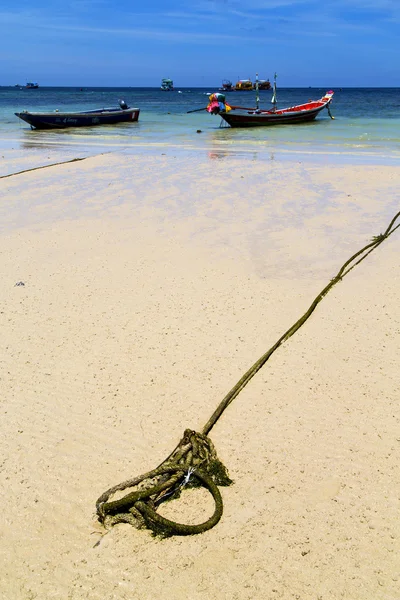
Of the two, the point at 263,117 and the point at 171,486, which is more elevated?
the point at 263,117

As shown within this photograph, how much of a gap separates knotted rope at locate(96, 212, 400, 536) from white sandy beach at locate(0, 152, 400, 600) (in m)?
0.06

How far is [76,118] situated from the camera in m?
28.6

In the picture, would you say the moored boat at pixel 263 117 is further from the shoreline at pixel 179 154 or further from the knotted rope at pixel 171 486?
the knotted rope at pixel 171 486

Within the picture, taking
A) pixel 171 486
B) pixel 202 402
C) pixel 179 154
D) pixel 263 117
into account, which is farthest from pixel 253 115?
pixel 171 486

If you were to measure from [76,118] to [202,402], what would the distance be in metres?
27.9

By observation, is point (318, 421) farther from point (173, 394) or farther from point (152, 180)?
point (152, 180)

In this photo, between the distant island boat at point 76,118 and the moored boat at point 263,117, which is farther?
the moored boat at point 263,117

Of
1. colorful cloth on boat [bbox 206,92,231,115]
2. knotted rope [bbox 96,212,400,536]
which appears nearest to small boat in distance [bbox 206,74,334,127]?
colorful cloth on boat [bbox 206,92,231,115]

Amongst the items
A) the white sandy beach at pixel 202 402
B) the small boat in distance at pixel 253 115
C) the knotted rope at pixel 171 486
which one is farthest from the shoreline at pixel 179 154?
the knotted rope at pixel 171 486

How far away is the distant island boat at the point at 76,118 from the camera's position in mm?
26922

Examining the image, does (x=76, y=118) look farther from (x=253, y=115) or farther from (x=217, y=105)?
(x=253, y=115)

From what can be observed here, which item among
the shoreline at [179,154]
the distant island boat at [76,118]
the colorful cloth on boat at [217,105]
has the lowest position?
the shoreline at [179,154]

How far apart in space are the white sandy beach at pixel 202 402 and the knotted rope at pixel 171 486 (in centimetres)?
6

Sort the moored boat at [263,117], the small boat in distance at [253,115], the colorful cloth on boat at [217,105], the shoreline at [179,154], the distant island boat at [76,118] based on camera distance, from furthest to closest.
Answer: the moored boat at [263,117] → the small boat in distance at [253,115] → the colorful cloth on boat at [217,105] → the distant island boat at [76,118] → the shoreline at [179,154]
